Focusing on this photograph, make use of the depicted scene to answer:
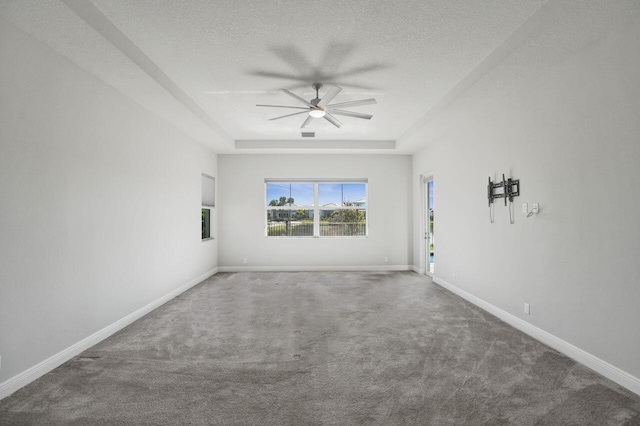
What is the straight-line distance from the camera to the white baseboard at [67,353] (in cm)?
221

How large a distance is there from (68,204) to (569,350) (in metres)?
4.49

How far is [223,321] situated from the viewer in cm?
372

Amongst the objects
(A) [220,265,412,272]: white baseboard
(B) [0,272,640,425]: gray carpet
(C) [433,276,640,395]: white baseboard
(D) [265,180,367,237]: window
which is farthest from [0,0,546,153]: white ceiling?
(A) [220,265,412,272]: white baseboard

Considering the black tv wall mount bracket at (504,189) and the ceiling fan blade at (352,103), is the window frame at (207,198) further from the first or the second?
the black tv wall mount bracket at (504,189)

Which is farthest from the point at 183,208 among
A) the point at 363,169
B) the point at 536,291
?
the point at 536,291

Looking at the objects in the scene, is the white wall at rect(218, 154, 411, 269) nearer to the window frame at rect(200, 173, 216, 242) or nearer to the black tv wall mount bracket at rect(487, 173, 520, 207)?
the window frame at rect(200, 173, 216, 242)

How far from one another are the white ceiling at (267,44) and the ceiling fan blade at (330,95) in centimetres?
24

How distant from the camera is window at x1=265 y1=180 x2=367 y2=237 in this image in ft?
23.5

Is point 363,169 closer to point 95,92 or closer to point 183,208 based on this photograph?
point 183,208

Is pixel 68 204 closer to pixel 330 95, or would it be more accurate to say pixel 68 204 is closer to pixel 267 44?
pixel 267 44

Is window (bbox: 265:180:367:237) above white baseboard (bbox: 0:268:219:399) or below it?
above

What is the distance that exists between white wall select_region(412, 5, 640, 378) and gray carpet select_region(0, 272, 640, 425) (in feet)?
1.29

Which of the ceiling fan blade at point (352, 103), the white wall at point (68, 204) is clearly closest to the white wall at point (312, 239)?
the white wall at point (68, 204)

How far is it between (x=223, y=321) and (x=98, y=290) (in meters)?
1.30
